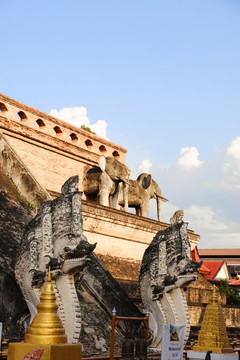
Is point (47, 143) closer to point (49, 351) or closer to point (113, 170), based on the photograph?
point (113, 170)

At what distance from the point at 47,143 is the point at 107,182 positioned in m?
2.22

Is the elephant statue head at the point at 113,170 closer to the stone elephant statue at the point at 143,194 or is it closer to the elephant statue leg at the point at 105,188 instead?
the elephant statue leg at the point at 105,188

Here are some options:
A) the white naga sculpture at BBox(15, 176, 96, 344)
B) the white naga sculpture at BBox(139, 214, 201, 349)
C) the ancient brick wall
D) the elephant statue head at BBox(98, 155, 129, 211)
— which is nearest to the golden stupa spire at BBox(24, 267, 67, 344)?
the white naga sculpture at BBox(15, 176, 96, 344)

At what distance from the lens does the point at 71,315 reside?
319 inches

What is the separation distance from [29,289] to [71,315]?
0.75 metres

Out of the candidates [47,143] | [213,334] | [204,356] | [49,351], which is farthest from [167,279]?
[47,143]

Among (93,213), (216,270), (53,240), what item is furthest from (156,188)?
(53,240)

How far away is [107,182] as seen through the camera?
699 inches

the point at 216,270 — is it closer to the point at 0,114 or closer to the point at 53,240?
the point at 0,114

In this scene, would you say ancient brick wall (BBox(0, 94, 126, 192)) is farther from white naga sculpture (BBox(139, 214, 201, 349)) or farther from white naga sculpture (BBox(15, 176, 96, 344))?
white naga sculpture (BBox(15, 176, 96, 344))

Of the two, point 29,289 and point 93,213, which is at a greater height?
point 93,213

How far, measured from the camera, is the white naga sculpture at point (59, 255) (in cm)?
816

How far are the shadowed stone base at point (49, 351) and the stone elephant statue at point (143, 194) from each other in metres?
12.9

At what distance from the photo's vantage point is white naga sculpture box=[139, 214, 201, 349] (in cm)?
1017
